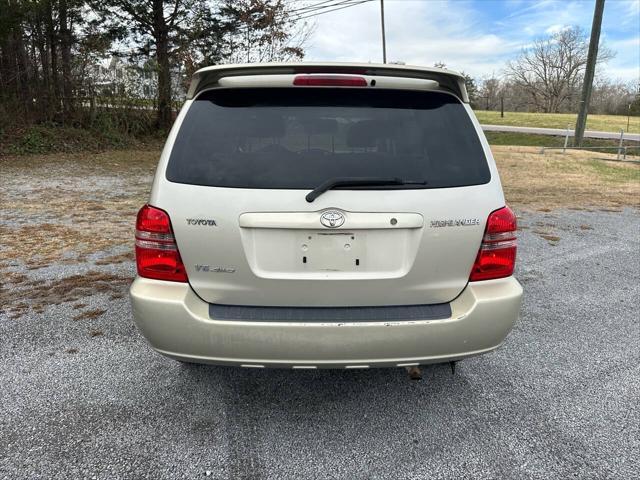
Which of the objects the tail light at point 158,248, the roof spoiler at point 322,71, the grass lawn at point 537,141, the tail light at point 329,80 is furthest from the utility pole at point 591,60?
A: the tail light at point 158,248

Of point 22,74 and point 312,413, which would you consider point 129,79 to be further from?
point 312,413

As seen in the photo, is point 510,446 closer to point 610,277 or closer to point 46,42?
point 610,277

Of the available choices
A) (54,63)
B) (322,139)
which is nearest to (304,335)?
(322,139)

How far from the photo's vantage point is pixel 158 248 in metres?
2.15

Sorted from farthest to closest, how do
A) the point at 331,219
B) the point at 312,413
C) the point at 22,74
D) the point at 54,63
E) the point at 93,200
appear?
1. the point at 54,63
2. the point at 22,74
3. the point at 93,200
4. the point at 312,413
5. the point at 331,219

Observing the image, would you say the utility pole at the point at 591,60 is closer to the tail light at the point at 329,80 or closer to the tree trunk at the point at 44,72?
the tree trunk at the point at 44,72

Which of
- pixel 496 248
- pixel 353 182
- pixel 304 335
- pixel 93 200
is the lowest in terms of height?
pixel 93 200

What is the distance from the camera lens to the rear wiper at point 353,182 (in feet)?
6.68

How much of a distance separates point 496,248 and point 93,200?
8545 mm

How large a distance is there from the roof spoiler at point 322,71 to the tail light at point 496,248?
70 cm

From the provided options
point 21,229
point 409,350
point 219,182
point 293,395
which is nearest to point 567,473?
point 409,350

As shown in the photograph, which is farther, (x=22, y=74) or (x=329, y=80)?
(x=22, y=74)

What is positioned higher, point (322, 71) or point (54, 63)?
point (54, 63)

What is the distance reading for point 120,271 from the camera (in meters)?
4.84
